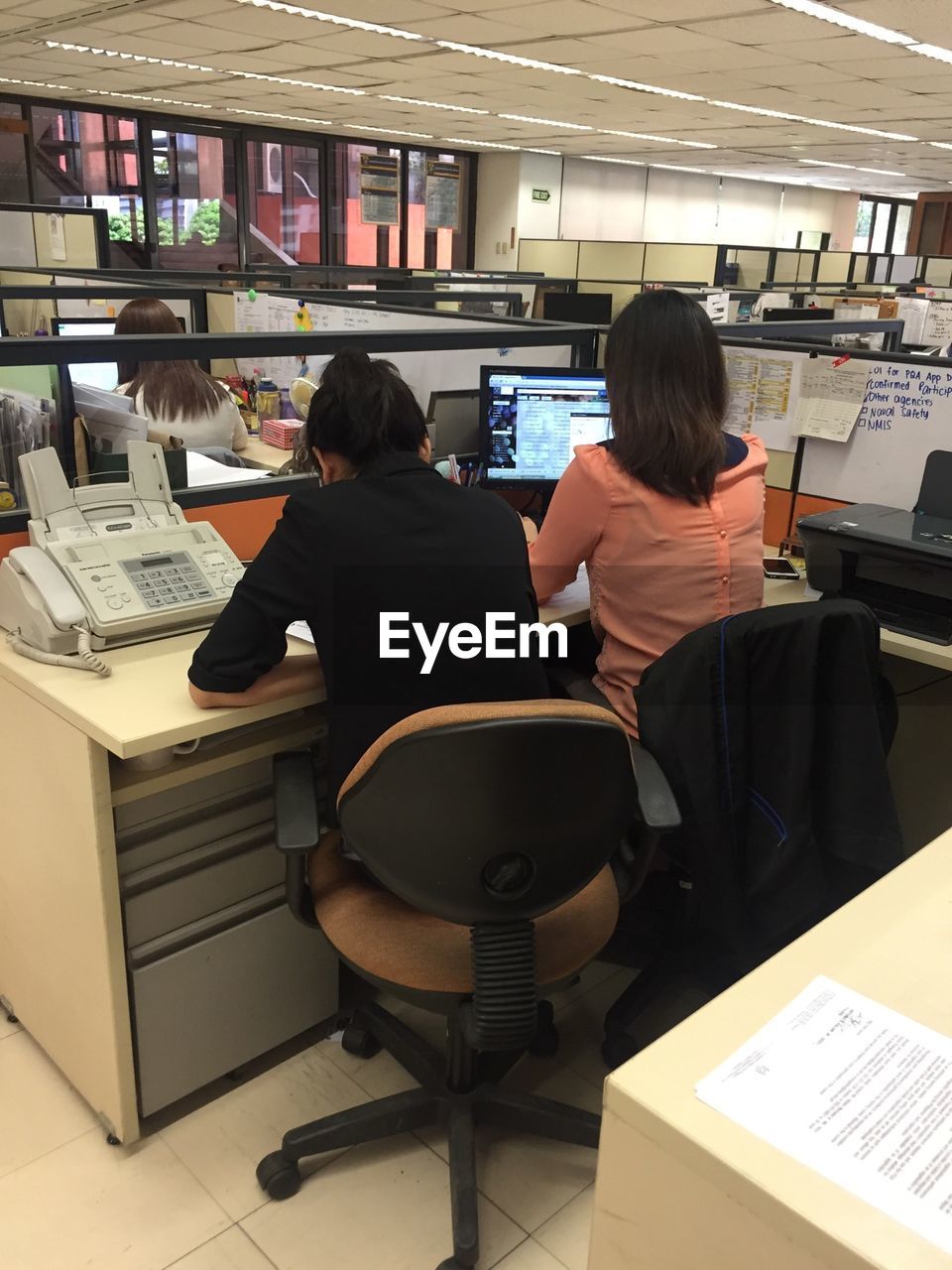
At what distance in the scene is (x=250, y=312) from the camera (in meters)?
3.72

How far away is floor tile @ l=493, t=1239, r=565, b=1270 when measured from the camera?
1.46m

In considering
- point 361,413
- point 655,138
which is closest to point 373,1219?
point 361,413

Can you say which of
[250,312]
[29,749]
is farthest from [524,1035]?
[250,312]

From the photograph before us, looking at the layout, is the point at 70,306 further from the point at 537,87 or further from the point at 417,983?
the point at 537,87

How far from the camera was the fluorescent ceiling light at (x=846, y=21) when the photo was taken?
463cm

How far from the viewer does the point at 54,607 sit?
5.02 ft

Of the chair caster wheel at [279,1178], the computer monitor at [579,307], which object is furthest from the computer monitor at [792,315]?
the chair caster wheel at [279,1178]

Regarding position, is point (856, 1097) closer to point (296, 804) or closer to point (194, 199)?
point (296, 804)

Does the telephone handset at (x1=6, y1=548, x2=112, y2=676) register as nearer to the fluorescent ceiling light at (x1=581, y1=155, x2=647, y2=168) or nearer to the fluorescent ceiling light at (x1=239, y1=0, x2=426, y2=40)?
the fluorescent ceiling light at (x1=239, y1=0, x2=426, y2=40)

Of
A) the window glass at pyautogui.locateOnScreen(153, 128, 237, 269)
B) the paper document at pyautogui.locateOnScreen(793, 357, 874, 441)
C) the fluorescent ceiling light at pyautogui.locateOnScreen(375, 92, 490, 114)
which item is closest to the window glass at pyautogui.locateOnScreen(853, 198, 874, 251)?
the fluorescent ceiling light at pyautogui.locateOnScreen(375, 92, 490, 114)

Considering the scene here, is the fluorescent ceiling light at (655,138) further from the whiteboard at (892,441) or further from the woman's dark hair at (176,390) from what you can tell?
the whiteboard at (892,441)

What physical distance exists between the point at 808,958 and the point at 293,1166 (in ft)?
3.51

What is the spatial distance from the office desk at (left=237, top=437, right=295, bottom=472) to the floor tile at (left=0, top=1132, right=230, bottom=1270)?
6.16 feet

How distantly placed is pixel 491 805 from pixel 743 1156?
0.56m
